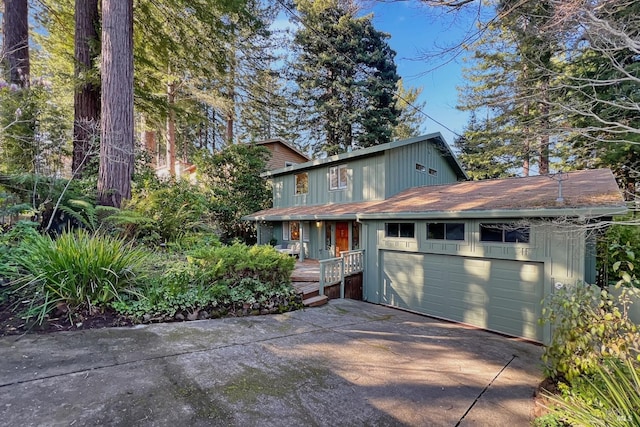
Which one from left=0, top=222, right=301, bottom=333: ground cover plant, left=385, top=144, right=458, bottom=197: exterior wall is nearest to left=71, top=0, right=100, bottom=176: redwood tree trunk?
left=0, top=222, right=301, bottom=333: ground cover plant

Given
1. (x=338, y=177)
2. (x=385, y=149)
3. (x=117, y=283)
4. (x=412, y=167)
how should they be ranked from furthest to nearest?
(x=338, y=177)
(x=412, y=167)
(x=385, y=149)
(x=117, y=283)

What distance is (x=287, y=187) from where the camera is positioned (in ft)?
47.6

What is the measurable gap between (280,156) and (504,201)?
13.7 m

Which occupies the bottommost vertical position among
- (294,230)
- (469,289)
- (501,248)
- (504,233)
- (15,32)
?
(469,289)

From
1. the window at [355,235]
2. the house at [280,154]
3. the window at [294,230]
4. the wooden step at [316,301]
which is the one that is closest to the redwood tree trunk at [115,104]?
the wooden step at [316,301]

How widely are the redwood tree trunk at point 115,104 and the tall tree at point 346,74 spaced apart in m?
13.8

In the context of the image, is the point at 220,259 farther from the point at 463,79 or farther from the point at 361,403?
the point at 463,79

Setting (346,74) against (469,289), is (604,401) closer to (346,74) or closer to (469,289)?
(469,289)

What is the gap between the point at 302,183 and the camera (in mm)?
13922

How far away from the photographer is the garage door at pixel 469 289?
641 centimetres

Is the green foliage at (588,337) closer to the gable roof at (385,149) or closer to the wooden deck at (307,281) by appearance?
the wooden deck at (307,281)

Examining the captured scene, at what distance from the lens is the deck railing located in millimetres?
7680

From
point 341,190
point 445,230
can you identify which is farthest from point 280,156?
point 445,230

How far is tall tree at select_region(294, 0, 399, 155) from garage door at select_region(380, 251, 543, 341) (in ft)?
41.5
